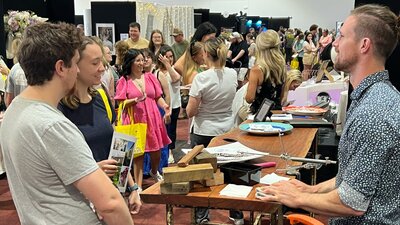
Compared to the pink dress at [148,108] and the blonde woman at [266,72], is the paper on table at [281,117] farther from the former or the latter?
the pink dress at [148,108]

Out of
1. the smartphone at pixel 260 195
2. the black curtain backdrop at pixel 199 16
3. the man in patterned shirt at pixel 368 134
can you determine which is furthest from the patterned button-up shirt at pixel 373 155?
the black curtain backdrop at pixel 199 16

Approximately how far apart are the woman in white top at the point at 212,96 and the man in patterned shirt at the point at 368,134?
190cm

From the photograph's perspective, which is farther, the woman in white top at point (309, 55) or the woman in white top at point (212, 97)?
the woman in white top at point (309, 55)

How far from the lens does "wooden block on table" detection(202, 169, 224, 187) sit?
1.85m

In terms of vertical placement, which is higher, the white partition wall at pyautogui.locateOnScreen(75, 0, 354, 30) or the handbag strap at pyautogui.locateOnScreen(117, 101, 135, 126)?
the white partition wall at pyautogui.locateOnScreen(75, 0, 354, 30)

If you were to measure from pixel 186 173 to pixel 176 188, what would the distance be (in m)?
0.07

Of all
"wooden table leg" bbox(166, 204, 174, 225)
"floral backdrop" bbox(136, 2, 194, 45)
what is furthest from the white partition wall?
"wooden table leg" bbox(166, 204, 174, 225)

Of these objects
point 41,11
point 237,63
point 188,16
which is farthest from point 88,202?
point 188,16

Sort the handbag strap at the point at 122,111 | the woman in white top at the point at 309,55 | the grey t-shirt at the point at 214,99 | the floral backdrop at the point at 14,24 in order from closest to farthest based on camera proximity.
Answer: the grey t-shirt at the point at 214,99 → the handbag strap at the point at 122,111 → the floral backdrop at the point at 14,24 → the woman in white top at the point at 309,55

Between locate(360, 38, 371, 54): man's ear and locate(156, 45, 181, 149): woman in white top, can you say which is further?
locate(156, 45, 181, 149): woman in white top

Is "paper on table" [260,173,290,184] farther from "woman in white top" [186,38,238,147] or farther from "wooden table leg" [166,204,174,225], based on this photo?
"woman in white top" [186,38,238,147]

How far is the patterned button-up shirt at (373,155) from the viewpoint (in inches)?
55.7

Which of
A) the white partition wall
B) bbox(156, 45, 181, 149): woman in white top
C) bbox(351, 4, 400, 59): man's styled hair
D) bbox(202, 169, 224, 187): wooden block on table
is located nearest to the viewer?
bbox(351, 4, 400, 59): man's styled hair

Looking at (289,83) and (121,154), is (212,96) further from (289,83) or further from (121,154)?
(121,154)
